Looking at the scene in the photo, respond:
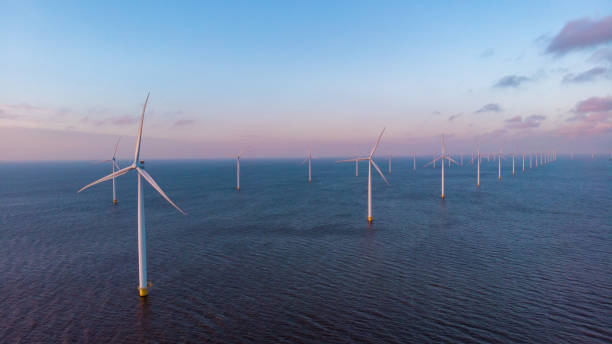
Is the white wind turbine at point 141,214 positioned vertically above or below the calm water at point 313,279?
above

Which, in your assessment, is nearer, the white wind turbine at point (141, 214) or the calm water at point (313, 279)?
the calm water at point (313, 279)

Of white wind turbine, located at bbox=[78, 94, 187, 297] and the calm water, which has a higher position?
white wind turbine, located at bbox=[78, 94, 187, 297]

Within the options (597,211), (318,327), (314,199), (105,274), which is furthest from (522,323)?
(314,199)

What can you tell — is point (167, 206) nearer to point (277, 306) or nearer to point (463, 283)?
point (277, 306)

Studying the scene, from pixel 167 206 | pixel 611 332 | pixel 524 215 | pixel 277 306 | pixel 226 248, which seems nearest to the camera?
pixel 611 332

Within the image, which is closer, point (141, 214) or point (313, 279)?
point (141, 214)

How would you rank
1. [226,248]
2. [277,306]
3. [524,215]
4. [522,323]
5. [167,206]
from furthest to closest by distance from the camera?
[167,206] → [524,215] → [226,248] → [277,306] → [522,323]

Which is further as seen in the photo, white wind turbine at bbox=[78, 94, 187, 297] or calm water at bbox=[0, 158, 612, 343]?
white wind turbine at bbox=[78, 94, 187, 297]

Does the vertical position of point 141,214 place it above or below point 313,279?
above
